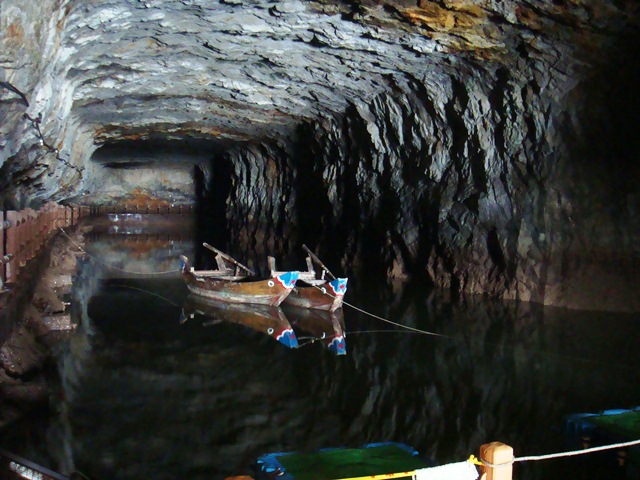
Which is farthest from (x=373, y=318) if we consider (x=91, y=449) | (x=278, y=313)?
(x=91, y=449)

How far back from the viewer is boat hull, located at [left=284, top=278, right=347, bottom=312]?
1111 cm

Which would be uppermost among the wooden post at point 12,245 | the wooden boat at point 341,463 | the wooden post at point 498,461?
the wooden post at point 498,461

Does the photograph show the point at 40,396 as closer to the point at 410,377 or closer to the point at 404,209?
the point at 410,377

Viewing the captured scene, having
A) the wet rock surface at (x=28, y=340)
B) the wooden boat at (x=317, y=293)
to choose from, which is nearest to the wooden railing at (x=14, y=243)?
the wet rock surface at (x=28, y=340)

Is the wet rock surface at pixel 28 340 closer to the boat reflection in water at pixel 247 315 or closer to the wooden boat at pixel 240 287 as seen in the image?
the boat reflection in water at pixel 247 315

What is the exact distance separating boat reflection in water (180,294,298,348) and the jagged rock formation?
3.98 meters

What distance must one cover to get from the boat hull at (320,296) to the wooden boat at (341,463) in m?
6.27

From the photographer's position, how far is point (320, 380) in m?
7.48

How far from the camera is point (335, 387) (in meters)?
7.21

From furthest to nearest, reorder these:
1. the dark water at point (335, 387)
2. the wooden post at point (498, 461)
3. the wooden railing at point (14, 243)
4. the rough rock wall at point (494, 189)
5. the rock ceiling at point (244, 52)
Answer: the rough rock wall at point (494, 189)
the rock ceiling at point (244, 52)
the wooden railing at point (14, 243)
the dark water at point (335, 387)
the wooden post at point (498, 461)

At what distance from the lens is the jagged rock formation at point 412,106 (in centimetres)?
876

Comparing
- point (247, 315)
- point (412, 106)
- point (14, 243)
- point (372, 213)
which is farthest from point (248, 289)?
point (412, 106)

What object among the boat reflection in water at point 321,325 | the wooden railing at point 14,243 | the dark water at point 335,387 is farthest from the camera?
the boat reflection in water at point 321,325

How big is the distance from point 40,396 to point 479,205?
888 cm
